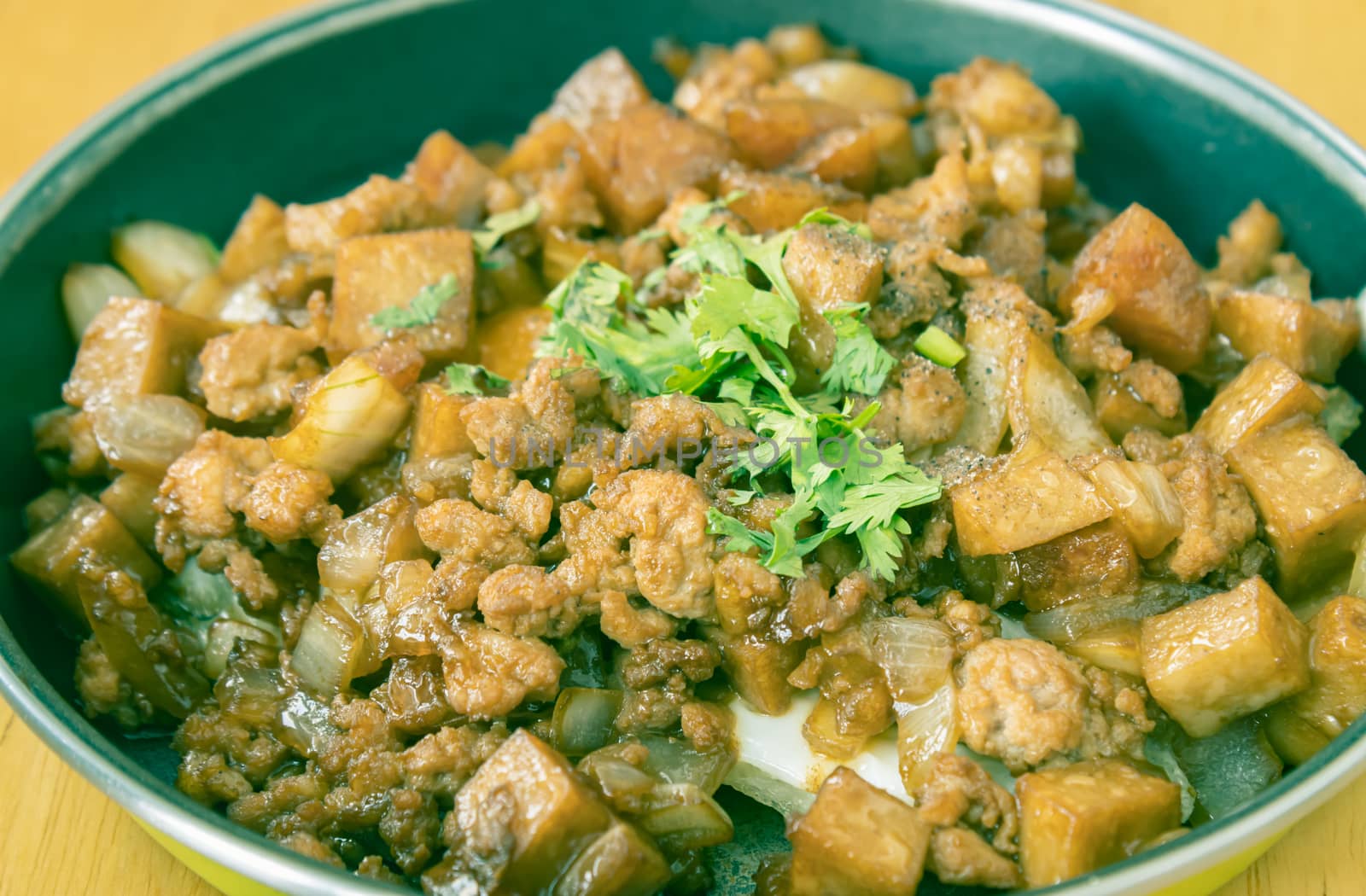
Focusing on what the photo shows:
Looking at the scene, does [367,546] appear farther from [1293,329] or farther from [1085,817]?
[1293,329]

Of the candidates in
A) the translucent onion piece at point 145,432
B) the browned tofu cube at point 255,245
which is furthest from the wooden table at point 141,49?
the browned tofu cube at point 255,245

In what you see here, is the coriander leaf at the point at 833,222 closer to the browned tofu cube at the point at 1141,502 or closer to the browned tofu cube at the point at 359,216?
the browned tofu cube at the point at 1141,502

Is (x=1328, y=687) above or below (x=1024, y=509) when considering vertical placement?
below

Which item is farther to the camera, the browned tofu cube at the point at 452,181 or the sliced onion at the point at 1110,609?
the browned tofu cube at the point at 452,181

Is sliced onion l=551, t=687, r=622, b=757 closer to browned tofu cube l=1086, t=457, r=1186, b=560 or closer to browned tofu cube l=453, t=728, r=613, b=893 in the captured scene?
browned tofu cube l=453, t=728, r=613, b=893

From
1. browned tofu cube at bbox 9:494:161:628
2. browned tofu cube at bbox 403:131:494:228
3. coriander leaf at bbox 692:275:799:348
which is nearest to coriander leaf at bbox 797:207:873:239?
coriander leaf at bbox 692:275:799:348

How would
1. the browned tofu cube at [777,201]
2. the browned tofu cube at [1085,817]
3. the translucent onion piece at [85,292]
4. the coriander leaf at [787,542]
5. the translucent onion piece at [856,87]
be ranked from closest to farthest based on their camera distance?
the browned tofu cube at [1085,817] < the coriander leaf at [787,542] < the browned tofu cube at [777,201] < the translucent onion piece at [85,292] < the translucent onion piece at [856,87]

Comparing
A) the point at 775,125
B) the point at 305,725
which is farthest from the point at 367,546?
the point at 775,125
